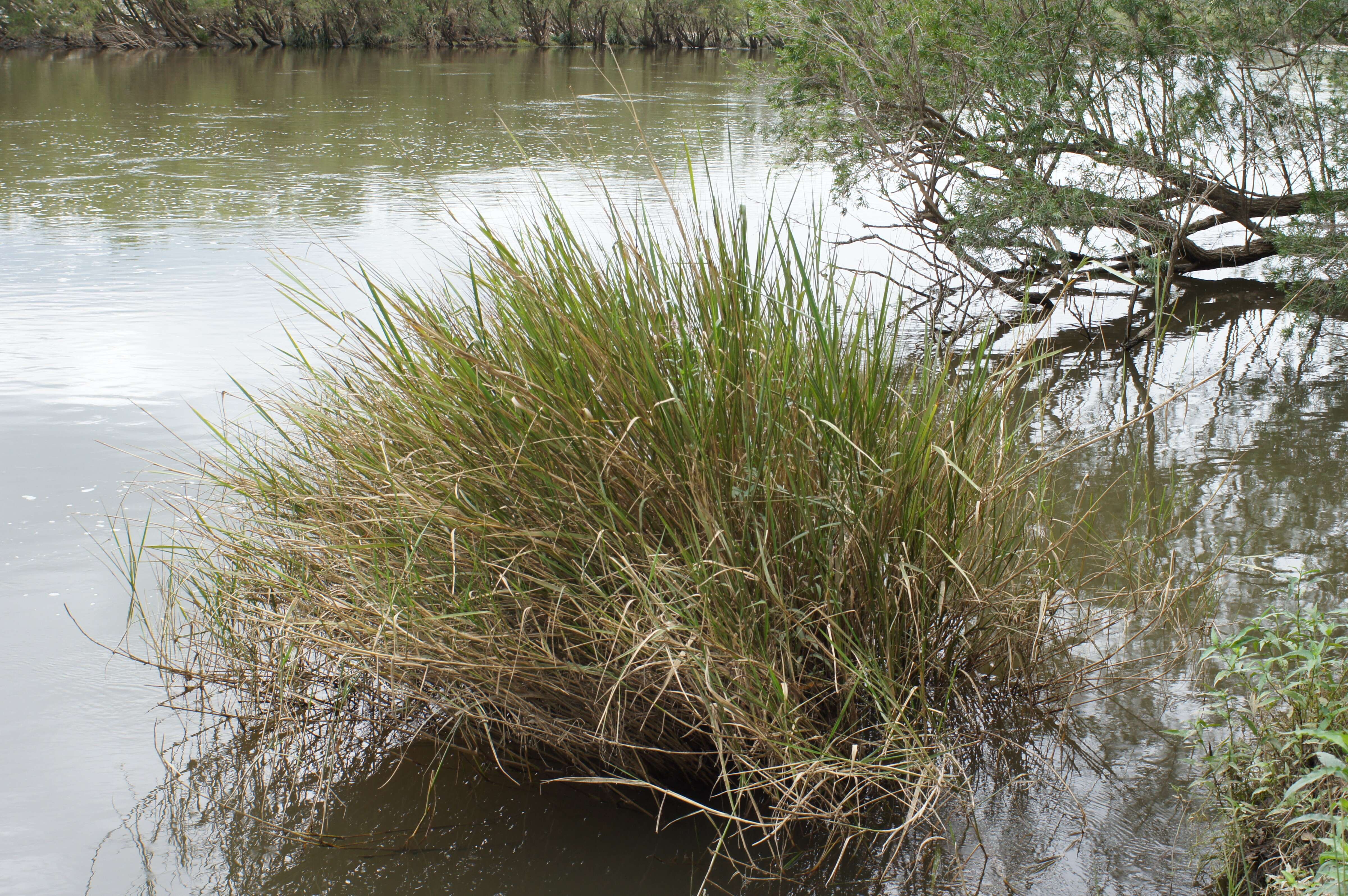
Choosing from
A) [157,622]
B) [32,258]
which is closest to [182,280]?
[32,258]

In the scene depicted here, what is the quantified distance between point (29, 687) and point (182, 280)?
5207mm

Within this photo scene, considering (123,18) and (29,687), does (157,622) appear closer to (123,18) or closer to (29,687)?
(29,687)

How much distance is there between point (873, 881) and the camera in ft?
7.64

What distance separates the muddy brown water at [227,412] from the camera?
2.45 meters

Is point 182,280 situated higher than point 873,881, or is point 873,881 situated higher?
point 182,280

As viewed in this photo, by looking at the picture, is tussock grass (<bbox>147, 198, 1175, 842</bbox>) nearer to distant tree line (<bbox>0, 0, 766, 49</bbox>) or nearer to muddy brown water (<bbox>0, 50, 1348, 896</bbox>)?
muddy brown water (<bbox>0, 50, 1348, 896</bbox>)

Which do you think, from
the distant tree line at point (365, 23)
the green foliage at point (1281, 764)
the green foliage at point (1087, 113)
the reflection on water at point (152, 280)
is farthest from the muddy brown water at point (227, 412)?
the distant tree line at point (365, 23)

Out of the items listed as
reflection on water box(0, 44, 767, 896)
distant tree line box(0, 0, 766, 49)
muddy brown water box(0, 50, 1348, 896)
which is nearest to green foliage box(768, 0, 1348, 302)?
muddy brown water box(0, 50, 1348, 896)

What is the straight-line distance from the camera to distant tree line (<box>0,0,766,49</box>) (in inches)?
1268

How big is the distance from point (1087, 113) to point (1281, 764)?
5507 millimetres

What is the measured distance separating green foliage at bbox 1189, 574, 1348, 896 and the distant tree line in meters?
25.6

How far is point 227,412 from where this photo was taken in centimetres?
525

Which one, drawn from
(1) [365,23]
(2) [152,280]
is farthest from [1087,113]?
(1) [365,23]

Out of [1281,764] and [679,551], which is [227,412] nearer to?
[679,551]
